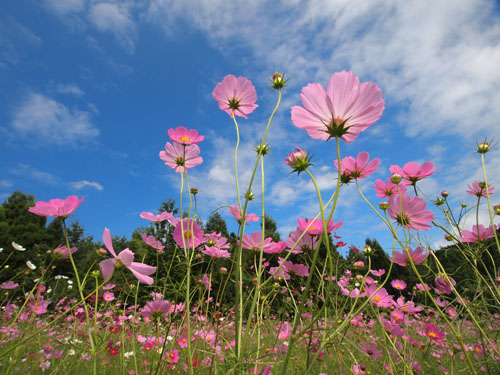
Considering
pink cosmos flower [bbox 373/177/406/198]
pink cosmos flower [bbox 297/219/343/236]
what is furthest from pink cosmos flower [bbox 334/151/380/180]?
pink cosmos flower [bbox 373/177/406/198]

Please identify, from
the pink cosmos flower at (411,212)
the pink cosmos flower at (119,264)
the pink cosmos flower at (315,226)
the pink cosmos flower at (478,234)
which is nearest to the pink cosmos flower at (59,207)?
the pink cosmos flower at (119,264)

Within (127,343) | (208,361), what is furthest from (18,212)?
(208,361)

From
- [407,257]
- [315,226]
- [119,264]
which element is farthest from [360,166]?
[119,264]

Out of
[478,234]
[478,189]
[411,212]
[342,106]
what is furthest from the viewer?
[478,189]

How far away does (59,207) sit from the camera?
0.80m

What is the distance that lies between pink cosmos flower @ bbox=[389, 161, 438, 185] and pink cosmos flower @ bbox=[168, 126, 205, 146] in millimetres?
754

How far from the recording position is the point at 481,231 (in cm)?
116

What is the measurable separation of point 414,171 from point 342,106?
681mm

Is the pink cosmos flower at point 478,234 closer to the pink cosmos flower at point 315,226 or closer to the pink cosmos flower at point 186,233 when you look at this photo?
the pink cosmos flower at point 315,226

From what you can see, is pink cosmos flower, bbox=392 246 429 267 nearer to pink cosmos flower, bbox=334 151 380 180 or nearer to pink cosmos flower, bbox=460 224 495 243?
pink cosmos flower, bbox=460 224 495 243

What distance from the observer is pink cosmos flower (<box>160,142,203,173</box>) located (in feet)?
3.70

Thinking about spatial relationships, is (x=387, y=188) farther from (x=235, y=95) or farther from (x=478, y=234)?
(x=235, y=95)

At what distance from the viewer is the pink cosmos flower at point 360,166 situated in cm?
79

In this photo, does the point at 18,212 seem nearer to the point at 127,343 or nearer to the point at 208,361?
A: the point at 127,343
